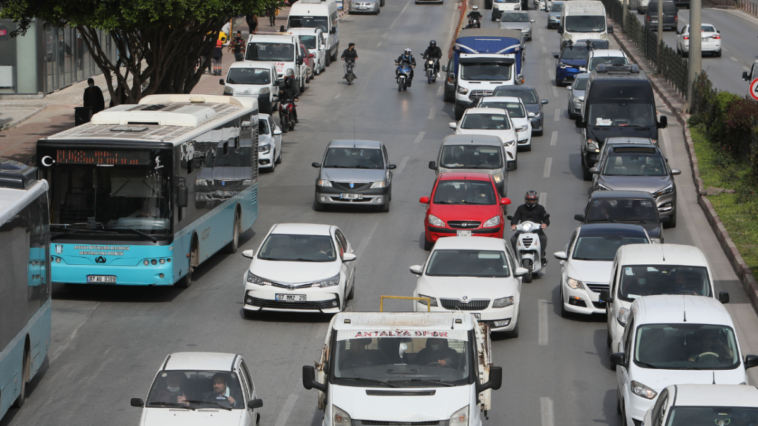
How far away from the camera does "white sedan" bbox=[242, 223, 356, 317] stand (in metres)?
17.3

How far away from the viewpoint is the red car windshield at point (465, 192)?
23094 mm

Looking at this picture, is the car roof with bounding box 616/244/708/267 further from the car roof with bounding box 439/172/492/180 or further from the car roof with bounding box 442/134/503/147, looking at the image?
the car roof with bounding box 442/134/503/147

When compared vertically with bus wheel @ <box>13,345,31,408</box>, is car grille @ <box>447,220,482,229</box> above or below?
above

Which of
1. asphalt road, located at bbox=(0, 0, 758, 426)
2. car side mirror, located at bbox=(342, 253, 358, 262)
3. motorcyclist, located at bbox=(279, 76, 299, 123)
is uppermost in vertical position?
motorcyclist, located at bbox=(279, 76, 299, 123)

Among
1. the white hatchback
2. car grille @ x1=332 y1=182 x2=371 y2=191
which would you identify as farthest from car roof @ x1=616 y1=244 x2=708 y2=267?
car grille @ x1=332 y1=182 x2=371 y2=191

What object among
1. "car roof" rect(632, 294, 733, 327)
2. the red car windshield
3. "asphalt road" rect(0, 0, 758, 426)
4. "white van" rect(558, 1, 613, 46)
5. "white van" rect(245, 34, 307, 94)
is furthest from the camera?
"white van" rect(558, 1, 613, 46)

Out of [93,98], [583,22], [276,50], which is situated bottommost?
[93,98]

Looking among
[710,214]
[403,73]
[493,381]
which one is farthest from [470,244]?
[403,73]

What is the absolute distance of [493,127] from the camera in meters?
31.5

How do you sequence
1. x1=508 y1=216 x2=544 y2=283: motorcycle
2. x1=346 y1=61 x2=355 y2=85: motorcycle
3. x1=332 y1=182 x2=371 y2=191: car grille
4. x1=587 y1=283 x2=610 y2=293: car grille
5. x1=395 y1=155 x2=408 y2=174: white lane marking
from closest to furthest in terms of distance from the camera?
x1=587 y1=283 x2=610 y2=293: car grille → x1=508 y1=216 x2=544 y2=283: motorcycle → x1=332 y1=182 x2=371 y2=191: car grille → x1=395 y1=155 x2=408 y2=174: white lane marking → x1=346 y1=61 x2=355 y2=85: motorcycle

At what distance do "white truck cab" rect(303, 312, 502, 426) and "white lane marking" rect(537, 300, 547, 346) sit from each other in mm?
5787

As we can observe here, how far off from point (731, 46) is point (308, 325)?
4637cm

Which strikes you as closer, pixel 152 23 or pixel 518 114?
pixel 152 23

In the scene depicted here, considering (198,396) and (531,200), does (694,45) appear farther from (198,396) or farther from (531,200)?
(198,396)
